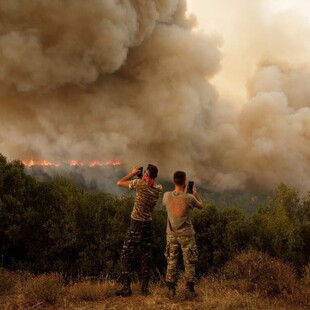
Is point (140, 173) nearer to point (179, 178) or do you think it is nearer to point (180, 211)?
point (179, 178)

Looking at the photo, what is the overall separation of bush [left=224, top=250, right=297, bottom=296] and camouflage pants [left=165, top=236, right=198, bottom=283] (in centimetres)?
200

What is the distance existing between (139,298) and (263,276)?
11.0ft

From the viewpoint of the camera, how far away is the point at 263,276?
9164 mm

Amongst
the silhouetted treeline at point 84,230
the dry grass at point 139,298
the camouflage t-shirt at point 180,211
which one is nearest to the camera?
the dry grass at point 139,298

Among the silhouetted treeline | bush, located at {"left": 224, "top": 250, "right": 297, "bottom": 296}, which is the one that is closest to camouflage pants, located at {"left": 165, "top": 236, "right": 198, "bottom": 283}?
bush, located at {"left": 224, "top": 250, "right": 297, "bottom": 296}

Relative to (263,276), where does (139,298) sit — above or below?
below

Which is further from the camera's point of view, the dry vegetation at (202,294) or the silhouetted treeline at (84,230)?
the silhouetted treeline at (84,230)

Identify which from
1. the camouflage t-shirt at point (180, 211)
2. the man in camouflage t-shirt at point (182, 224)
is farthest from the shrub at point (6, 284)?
the camouflage t-shirt at point (180, 211)

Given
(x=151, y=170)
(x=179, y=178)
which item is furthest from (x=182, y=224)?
(x=151, y=170)

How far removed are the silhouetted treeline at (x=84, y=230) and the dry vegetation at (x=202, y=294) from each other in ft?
20.3

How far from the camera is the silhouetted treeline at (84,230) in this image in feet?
55.0

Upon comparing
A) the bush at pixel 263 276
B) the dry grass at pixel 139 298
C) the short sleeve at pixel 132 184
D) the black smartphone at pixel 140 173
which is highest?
the black smartphone at pixel 140 173

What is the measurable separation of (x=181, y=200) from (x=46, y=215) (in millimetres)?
12574

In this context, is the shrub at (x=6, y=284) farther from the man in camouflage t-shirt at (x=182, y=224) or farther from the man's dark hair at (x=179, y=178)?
the man's dark hair at (x=179, y=178)
